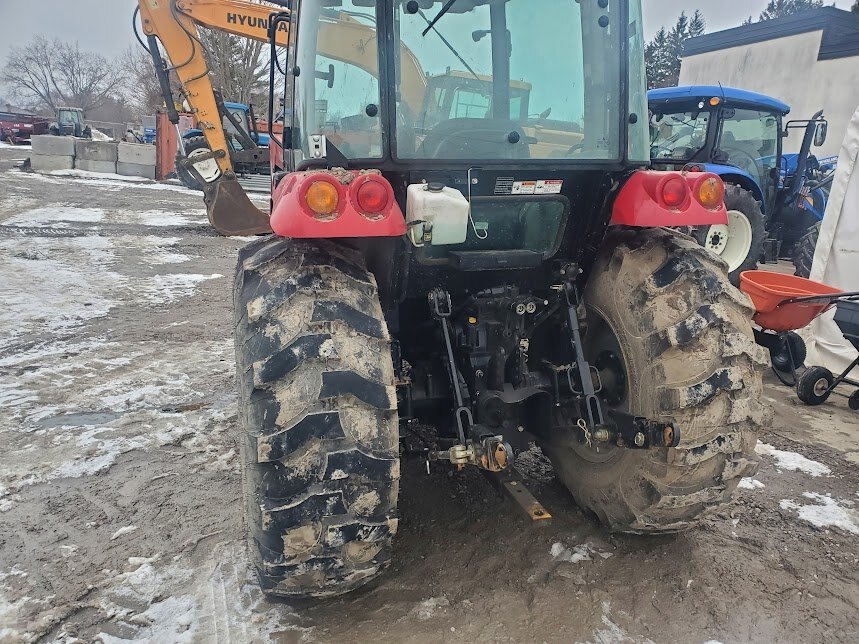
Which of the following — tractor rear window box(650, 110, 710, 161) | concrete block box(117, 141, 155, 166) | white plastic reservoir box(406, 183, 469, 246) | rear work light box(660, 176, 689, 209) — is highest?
concrete block box(117, 141, 155, 166)

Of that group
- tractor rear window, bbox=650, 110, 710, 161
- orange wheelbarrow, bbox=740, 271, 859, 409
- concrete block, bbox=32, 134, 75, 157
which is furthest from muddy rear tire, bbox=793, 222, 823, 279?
concrete block, bbox=32, 134, 75, 157

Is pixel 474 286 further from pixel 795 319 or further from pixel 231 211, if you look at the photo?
pixel 231 211

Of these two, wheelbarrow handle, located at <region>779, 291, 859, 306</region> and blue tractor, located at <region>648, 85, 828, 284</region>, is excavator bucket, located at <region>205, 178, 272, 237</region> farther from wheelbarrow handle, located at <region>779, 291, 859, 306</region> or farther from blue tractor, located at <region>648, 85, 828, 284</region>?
wheelbarrow handle, located at <region>779, 291, 859, 306</region>

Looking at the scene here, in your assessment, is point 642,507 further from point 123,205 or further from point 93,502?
point 123,205

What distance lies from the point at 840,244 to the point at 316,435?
20.9ft

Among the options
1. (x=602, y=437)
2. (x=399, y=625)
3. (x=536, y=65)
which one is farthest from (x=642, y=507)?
(x=536, y=65)

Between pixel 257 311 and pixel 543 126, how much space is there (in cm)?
140

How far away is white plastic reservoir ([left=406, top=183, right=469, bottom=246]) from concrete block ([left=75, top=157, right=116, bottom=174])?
75.1ft

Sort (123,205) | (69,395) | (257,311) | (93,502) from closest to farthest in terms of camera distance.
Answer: (257,311) < (93,502) < (69,395) < (123,205)

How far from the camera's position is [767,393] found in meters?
5.29

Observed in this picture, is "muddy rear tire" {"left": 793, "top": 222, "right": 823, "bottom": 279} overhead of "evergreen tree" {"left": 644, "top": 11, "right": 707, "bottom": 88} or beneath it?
beneath

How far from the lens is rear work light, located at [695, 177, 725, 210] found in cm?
267

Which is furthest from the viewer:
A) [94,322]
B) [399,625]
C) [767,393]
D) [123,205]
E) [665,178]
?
[123,205]

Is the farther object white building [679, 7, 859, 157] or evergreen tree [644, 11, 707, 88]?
evergreen tree [644, 11, 707, 88]
